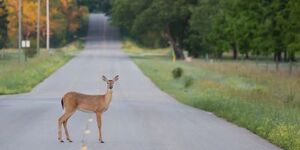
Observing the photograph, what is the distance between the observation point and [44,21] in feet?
394

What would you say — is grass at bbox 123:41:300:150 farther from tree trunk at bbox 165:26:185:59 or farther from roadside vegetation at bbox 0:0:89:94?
tree trunk at bbox 165:26:185:59

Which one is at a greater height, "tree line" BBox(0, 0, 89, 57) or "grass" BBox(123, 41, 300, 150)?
"tree line" BBox(0, 0, 89, 57)

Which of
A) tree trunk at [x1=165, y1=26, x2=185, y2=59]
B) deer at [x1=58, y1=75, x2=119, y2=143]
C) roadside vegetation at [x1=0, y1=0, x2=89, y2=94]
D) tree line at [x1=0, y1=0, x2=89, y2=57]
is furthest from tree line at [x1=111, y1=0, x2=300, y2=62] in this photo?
deer at [x1=58, y1=75, x2=119, y2=143]

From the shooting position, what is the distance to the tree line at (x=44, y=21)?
378 ft

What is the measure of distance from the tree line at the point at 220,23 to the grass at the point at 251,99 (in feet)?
17.0

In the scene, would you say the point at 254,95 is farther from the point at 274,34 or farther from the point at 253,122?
the point at 274,34

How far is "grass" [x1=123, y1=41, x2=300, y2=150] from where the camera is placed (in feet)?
64.1

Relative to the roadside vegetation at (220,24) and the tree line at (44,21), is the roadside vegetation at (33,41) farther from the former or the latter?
the roadside vegetation at (220,24)

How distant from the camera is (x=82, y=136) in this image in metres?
18.5

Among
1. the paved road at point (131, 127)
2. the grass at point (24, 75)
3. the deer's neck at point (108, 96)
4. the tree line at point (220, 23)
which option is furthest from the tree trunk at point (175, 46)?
the deer's neck at point (108, 96)

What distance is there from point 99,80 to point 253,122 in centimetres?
3220

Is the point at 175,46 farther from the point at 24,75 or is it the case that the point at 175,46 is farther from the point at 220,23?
the point at 24,75

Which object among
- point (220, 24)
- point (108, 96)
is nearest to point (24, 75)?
point (108, 96)

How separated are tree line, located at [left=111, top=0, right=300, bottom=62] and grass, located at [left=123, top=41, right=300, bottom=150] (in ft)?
17.0
